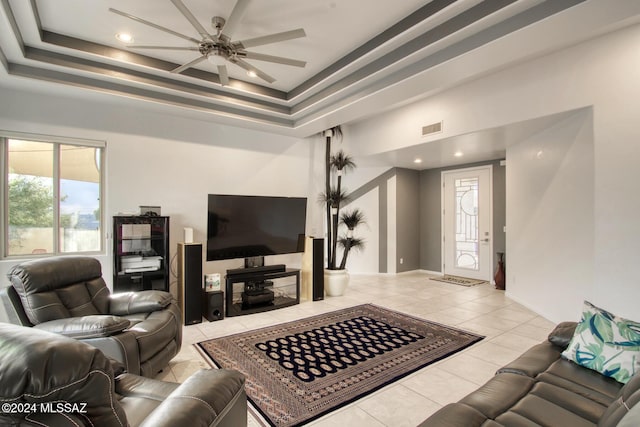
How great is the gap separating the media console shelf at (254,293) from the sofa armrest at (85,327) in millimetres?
2099

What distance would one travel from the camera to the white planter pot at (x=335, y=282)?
5367mm

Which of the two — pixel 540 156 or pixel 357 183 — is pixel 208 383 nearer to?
pixel 540 156

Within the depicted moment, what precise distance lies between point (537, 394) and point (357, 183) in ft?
18.9

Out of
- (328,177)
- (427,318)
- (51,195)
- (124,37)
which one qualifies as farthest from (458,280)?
(51,195)

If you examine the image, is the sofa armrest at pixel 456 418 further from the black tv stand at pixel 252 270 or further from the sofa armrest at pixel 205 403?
the black tv stand at pixel 252 270

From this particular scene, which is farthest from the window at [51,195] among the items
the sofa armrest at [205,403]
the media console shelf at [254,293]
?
the sofa armrest at [205,403]

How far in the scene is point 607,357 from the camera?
6.00 ft

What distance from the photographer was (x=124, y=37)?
10.9 ft

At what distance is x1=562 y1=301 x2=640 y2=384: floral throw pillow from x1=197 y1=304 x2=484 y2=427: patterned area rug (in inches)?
51.2

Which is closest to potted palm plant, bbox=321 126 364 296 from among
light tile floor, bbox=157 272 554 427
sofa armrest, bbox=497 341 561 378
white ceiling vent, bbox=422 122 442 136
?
light tile floor, bbox=157 272 554 427

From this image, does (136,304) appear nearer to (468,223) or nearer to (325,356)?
(325,356)

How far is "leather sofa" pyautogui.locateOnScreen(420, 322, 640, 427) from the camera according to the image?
1360mm

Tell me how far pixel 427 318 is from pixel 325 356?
5.91ft

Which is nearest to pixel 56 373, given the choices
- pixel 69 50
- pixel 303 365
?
pixel 303 365
